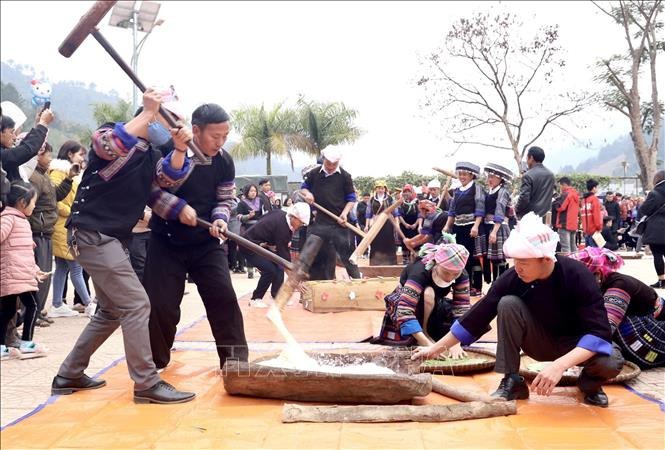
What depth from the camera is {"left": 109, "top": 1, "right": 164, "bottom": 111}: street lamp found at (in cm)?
1258

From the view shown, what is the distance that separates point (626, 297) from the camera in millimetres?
3863

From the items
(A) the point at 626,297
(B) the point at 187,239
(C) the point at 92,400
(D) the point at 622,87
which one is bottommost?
(C) the point at 92,400

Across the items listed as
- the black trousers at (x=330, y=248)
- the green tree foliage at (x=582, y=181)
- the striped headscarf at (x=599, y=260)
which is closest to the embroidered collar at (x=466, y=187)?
the black trousers at (x=330, y=248)

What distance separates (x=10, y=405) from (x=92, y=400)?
1.39ft

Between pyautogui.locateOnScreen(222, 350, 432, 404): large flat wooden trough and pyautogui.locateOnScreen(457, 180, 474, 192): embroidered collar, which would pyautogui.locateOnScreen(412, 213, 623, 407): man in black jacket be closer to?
pyautogui.locateOnScreen(222, 350, 432, 404): large flat wooden trough

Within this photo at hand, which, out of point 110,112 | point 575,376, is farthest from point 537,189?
point 110,112

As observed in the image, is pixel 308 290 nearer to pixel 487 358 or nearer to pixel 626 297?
pixel 487 358

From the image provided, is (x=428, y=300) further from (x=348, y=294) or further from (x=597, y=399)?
(x=348, y=294)

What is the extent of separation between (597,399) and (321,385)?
56.7 inches

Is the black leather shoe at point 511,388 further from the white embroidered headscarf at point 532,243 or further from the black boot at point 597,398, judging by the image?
the white embroidered headscarf at point 532,243

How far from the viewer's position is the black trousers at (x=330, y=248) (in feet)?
25.4

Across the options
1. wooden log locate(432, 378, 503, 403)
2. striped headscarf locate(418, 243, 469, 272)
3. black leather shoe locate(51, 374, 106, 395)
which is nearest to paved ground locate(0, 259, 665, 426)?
black leather shoe locate(51, 374, 106, 395)

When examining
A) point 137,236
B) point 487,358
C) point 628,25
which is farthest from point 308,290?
point 628,25

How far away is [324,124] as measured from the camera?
35000 mm
